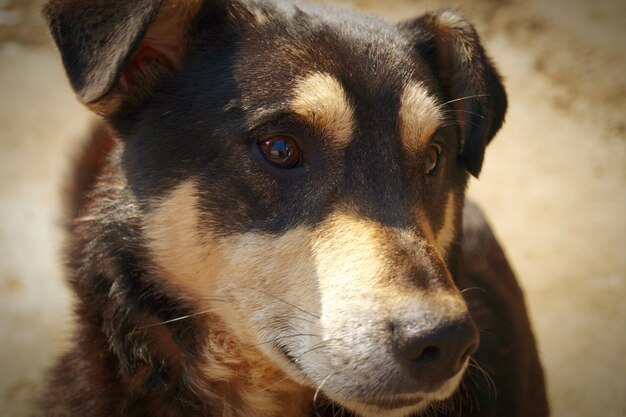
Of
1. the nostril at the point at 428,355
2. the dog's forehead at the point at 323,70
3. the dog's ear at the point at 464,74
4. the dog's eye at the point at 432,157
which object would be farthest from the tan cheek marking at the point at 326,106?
the nostril at the point at 428,355

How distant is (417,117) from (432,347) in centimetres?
92

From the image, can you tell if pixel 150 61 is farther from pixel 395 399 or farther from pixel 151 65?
pixel 395 399

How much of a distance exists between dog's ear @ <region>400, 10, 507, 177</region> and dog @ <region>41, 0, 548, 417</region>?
0.01 metres

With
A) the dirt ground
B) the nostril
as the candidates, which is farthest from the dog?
the dirt ground

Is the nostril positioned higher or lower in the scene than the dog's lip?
higher

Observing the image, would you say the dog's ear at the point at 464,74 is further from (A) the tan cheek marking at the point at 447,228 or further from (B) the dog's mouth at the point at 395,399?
(B) the dog's mouth at the point at 395,399

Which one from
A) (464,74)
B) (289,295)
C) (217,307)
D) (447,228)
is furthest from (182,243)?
(464,74)

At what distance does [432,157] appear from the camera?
2.95 metres

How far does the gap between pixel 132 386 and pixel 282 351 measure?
62 cm

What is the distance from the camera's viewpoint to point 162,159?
274 centimetres

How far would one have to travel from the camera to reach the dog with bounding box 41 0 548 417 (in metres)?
2.39

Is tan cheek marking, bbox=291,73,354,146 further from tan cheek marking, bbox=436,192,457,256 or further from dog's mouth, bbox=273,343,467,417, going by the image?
dog's mouth, bbox=273,343,467,417

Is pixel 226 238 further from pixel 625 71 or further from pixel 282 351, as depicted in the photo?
pixel 625 71

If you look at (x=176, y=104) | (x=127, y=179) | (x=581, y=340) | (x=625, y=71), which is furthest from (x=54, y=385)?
(x=625, y=71)
